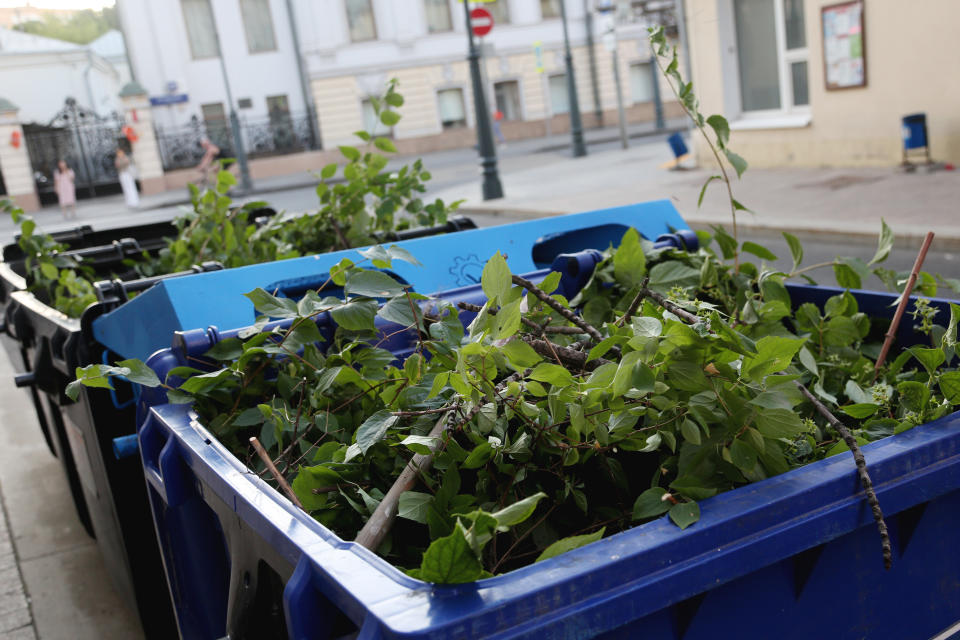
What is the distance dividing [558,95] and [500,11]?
433 centimetres

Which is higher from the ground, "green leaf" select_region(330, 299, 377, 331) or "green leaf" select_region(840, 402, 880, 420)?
"green leaf" select_region(330, 299, 377, 331)

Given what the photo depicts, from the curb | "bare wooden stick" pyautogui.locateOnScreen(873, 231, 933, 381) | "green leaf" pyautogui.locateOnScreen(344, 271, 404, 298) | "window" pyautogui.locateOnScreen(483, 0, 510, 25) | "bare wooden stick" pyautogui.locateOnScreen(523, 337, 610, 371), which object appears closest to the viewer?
"bare wooden stick" pyautogui.locateOnScreen(523, 337, 610, 371)

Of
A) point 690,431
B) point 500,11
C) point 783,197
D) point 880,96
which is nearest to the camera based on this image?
point 690,431

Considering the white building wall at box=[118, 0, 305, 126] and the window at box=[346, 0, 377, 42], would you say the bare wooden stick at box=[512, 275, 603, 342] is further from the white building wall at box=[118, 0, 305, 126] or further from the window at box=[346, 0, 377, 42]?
the white building wall at box=[118, 0, 305, 126]

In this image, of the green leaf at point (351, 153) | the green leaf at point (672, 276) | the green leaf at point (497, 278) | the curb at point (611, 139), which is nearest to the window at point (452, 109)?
the curb at point (611, 139)

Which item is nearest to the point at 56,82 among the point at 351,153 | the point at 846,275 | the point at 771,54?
the point at 771,54

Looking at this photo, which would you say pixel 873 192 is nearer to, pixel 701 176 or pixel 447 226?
pixel 701 176

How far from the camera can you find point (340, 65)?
3512 centimetres

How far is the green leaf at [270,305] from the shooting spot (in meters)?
1.86

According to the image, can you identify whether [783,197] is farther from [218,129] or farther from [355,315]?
[218,129]

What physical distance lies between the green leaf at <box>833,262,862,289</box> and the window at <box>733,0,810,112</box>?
13.0m

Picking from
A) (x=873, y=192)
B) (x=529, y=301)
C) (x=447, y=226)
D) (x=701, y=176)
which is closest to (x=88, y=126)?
(x=701, y=176)

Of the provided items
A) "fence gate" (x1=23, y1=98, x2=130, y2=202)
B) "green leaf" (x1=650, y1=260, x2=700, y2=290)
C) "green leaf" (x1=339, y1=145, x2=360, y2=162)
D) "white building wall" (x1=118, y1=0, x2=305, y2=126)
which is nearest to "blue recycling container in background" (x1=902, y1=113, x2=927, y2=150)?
"green leaf" (x1=339, y1=145, x2=360, y2=162)

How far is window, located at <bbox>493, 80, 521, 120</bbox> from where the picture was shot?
3762 centimetres
